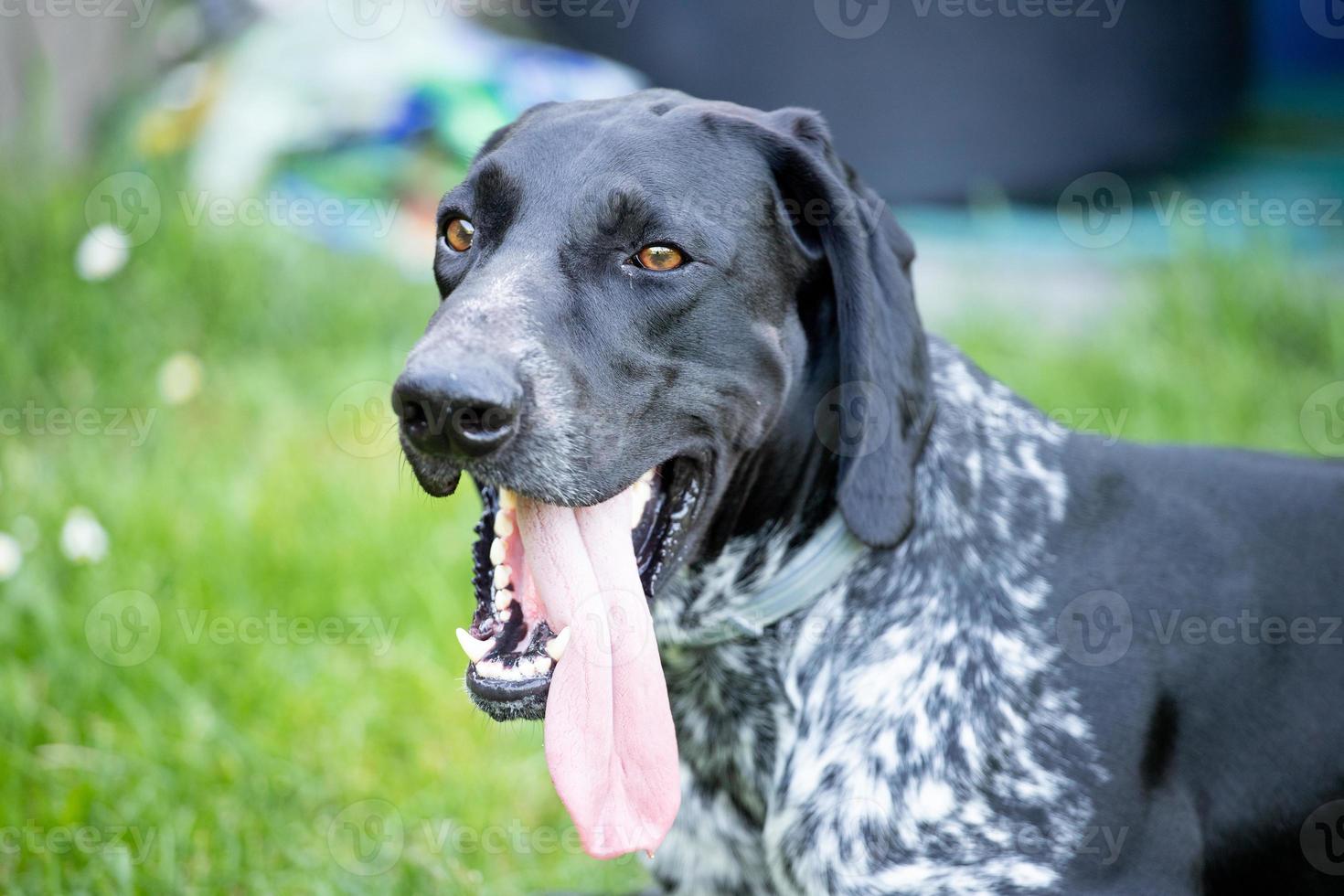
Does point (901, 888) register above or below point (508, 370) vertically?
below

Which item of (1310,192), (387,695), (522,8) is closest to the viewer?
(387,695)

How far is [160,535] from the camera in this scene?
14.6 feet

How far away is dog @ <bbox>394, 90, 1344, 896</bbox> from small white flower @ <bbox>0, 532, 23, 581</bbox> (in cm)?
211

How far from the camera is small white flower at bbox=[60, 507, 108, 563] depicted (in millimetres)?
4031

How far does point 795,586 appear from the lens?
2586 millimetres

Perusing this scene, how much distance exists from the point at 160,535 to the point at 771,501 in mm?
2682

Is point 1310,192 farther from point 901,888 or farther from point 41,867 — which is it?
point 41,867

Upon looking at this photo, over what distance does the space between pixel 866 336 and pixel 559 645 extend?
0.83m

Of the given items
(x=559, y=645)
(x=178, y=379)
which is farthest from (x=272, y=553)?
(x=559, y=645)

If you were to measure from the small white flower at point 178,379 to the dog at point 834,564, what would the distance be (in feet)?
9.57

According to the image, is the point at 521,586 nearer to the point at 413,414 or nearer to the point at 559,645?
the point at 559,645

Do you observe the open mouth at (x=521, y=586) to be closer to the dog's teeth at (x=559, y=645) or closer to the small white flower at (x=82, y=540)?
the dog's teeth at (x=559, y=645)

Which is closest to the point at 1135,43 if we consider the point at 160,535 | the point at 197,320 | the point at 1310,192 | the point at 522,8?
the point at 1310,192

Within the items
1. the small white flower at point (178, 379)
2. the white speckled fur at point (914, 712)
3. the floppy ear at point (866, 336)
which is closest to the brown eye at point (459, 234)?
the floppy ear at point (866, 336)
